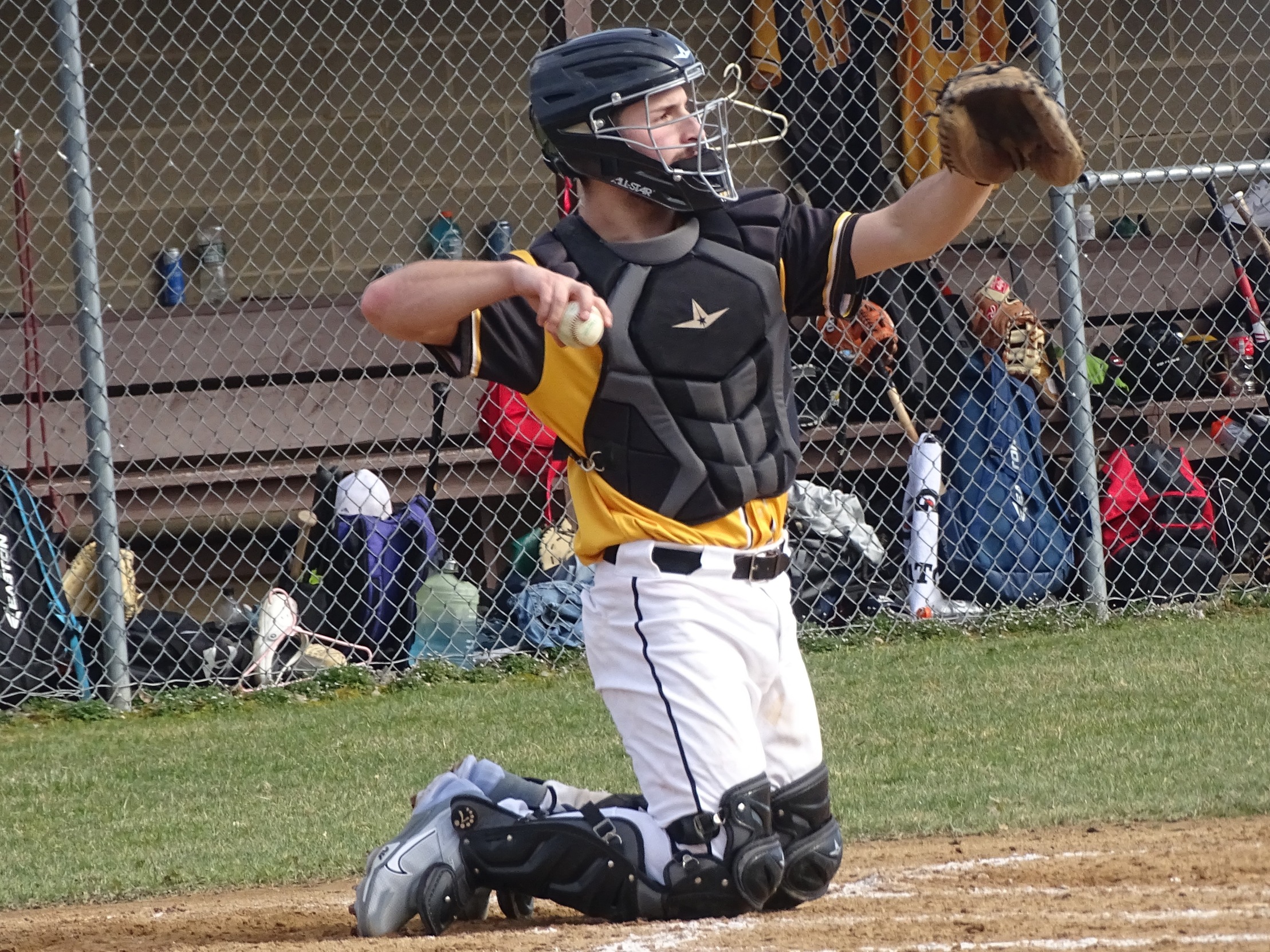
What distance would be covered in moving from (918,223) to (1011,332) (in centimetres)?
396

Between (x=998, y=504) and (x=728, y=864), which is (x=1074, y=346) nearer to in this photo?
(x=998, y=504)

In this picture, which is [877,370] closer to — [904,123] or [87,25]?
[904,123]

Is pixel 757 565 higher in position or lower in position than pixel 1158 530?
higher

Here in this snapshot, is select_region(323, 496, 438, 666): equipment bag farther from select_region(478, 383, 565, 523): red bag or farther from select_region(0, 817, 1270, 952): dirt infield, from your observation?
select_region(0, 817, 1270, 952): dirt infield

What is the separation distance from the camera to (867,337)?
692cm

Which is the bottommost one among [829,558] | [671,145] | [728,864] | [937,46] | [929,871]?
[929,871]

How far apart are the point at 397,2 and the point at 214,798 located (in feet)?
16.1

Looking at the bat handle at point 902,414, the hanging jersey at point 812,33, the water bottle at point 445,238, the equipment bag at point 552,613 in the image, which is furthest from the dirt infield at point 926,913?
the hanging jersey at point 812,33

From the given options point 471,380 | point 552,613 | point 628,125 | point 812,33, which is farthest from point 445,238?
point 628,125

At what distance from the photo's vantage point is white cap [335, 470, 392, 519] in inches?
263

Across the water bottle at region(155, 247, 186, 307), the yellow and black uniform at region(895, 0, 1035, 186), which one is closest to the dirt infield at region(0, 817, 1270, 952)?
the water bottle at region(155, 247, 186, 307)

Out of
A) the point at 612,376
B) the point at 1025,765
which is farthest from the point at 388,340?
the point at 612,376

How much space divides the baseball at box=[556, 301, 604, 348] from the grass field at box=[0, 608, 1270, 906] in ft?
5.51

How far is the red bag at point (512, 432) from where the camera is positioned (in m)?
6.57
